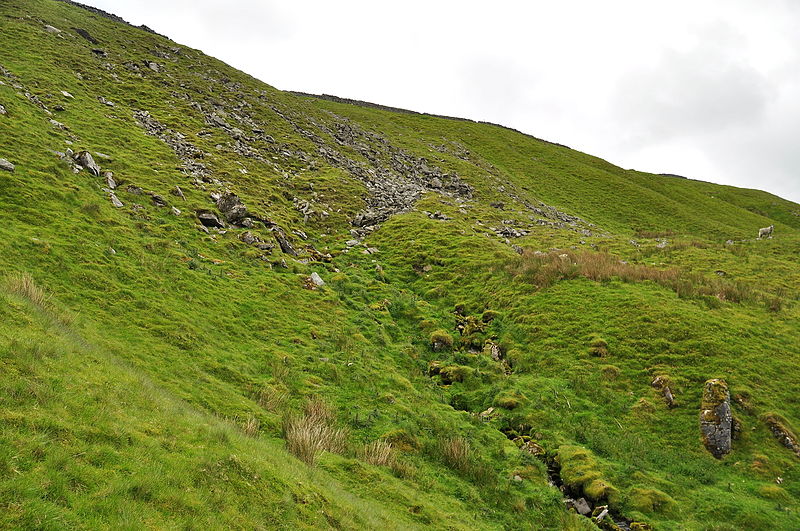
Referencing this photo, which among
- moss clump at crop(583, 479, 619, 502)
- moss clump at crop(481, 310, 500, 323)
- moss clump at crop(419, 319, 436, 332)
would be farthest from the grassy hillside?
moss clump at crop(419, 319, 436, 332)

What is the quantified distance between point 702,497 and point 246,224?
95.2 feet

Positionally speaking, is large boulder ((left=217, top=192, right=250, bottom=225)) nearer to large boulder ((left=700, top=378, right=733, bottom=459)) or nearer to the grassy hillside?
the grassy hillside

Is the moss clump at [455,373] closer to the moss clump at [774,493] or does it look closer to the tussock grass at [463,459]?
the tussock grass at [463,459]

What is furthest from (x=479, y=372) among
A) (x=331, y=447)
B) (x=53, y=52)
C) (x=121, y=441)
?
(x=53, y=52)

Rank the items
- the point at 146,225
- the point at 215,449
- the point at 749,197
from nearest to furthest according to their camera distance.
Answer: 1. the point at 215,449
2. the point at 146,225
3. the point at 749,197

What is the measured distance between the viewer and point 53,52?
4666 cm

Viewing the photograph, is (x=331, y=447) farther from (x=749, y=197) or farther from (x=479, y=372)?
(x=749, y=197)

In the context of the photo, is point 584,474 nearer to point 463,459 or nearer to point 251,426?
point 463,459

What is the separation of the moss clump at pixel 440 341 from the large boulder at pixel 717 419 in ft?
39.0

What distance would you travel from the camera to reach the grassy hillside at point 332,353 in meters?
8.88

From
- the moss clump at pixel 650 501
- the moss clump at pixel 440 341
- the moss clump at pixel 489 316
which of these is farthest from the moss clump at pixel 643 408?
the moss clump at pixel 489 316

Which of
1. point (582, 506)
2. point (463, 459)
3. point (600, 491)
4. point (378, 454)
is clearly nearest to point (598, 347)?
point (600, 491)

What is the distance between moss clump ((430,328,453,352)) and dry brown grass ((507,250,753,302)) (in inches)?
344

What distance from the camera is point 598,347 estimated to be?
22891 mm
